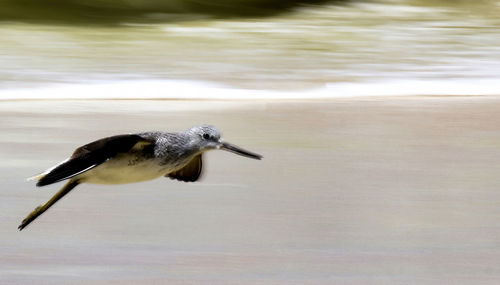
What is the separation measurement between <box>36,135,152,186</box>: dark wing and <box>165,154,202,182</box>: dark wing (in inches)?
12.6

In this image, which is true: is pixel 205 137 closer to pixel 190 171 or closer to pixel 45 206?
pixel 190 171

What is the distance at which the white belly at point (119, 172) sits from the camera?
245cm

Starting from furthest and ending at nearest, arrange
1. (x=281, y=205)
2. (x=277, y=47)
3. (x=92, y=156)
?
(x=277, y=47)
(x=281, y=205)
(x=92, y=156)

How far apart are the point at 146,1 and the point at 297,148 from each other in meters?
4.81

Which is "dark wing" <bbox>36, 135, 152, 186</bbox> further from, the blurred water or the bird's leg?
the blurred water

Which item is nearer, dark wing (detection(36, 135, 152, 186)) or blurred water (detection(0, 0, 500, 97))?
dark wing (detection(36, 135, 152, 186))

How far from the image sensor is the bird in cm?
240

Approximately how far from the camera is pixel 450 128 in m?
4.67

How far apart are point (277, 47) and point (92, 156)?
5013mm

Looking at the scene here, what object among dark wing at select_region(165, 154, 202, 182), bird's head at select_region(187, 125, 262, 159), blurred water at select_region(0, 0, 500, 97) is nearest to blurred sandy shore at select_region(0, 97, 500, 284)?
dark wing at select_region(165, 154, 202, 182)

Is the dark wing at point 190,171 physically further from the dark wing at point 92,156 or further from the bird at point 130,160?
the dark wing at point 92,156

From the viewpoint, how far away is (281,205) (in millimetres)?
3543

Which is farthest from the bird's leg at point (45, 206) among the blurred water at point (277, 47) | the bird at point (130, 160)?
the blurred water at point (277, 47)

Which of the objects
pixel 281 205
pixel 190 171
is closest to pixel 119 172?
pixel 190 171
